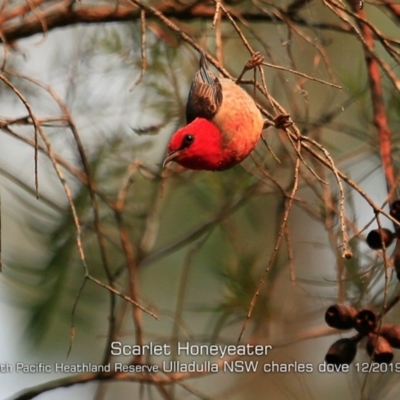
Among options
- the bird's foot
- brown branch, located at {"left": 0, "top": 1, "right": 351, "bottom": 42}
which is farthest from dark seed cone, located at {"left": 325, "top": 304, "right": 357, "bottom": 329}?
brown branch, located at {"left": 0, "top": 1, "right": 351, "bottom": 42}

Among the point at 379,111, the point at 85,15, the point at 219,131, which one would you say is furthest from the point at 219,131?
the point at 85,15

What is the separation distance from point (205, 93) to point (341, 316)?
457mm

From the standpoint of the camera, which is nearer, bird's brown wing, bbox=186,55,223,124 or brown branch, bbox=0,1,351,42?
bird's brown wing, bbox=186,55,223,124

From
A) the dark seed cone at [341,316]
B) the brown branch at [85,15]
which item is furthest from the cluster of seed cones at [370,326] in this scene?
the brown branch at [85,15]

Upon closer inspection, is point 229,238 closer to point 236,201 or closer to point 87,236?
point 236,201

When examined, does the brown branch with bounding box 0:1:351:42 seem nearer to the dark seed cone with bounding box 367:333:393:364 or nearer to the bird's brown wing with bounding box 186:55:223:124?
the bird's brown wing with bounding box 186:55:223:124

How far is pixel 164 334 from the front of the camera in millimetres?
1708

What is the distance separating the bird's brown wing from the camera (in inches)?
53.5

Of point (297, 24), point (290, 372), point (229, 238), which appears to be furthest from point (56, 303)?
point (297, 24)

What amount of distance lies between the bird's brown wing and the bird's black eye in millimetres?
75

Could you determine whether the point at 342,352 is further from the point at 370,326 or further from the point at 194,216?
the point at 194,216

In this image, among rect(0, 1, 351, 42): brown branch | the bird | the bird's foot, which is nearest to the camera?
the bird's foot

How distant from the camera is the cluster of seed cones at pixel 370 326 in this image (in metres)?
1.26

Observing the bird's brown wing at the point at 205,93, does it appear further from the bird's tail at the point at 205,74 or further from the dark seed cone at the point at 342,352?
the dark seed cone at the point at 342,352
